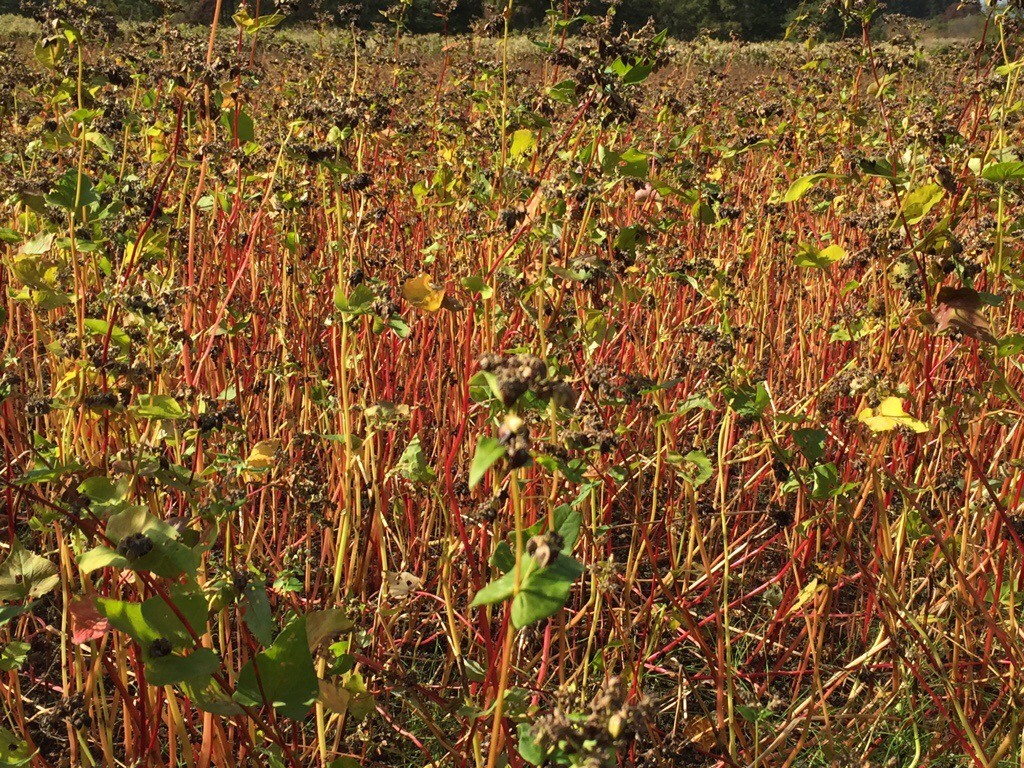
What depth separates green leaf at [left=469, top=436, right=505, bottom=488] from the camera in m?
0.69

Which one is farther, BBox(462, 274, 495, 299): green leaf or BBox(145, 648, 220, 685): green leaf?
BBox(462, 274, 495, 299): green leaf

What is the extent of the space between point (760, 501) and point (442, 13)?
1.98 m

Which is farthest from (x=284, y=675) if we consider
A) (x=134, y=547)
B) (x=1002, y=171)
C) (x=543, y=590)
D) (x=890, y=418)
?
(x=1002, y=171)

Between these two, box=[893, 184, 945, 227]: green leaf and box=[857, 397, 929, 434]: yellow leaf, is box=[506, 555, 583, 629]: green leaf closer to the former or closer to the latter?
box=[857, 397, 929, 434]: yellow leaf

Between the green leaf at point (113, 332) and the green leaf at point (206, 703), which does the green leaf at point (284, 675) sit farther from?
the green leaf at point (113, 332)

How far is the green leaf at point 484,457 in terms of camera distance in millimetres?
692

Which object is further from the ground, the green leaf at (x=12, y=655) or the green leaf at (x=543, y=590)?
the green leaf at (x=543, y=590)

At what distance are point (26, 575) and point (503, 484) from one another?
0.64 m

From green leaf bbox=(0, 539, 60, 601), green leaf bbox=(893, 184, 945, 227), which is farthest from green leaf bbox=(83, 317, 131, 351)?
green leaf bbox=(893, 184, 945, 227)

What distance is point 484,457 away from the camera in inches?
28.0

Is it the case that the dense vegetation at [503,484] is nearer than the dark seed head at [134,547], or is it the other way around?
the dark seed head at [134,547]

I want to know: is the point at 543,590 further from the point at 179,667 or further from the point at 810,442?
the point at 810,442

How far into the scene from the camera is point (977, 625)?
1.94 m

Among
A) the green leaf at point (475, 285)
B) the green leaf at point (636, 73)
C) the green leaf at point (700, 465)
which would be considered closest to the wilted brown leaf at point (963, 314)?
the green leaf at point (700, 465)
